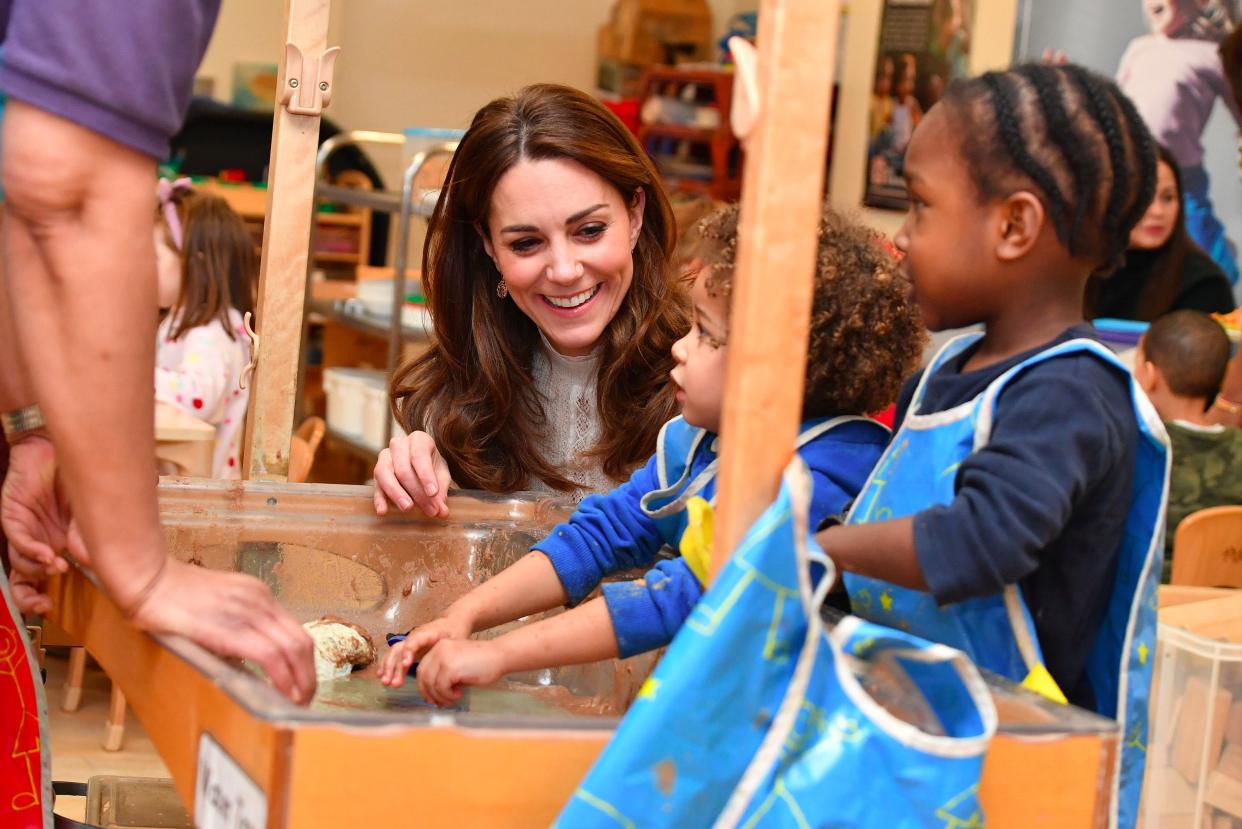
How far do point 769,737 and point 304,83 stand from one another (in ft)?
3.79

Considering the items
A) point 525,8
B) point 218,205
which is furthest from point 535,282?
point 525,8

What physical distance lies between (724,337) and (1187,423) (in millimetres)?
1883

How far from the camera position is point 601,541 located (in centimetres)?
138

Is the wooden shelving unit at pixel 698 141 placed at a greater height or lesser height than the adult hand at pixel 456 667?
Result: greater

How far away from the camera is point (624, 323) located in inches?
72.5

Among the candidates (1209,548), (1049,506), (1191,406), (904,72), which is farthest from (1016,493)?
(904,72)

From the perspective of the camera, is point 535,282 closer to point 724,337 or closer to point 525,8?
point 724,337

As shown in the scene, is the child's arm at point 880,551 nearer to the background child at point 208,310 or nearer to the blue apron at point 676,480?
the blue apron at point 676,480

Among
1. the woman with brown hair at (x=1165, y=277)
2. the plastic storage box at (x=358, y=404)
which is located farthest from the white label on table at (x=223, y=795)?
the woman with brown hair at (x=1165, y=277)

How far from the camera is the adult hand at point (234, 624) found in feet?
3.11

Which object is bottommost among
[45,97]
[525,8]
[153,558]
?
[153,558]

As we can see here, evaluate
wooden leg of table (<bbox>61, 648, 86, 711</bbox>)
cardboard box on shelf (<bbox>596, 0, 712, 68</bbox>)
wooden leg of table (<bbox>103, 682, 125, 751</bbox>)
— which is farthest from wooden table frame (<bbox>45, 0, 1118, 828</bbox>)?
cardboard box on shelf (<bbox>596, 0, 712, 68</bbox>)

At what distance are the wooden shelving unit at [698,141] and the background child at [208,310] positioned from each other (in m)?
2.01

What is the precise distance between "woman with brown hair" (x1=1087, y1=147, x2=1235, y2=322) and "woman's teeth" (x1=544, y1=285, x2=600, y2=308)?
2.19 m
